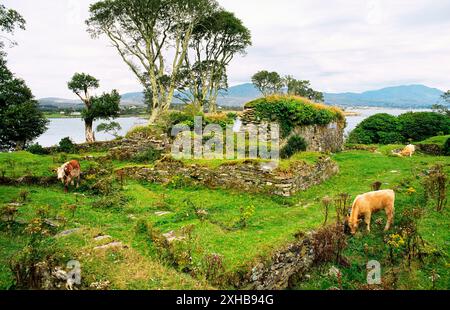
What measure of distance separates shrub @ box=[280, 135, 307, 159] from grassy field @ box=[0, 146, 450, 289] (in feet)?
11.3

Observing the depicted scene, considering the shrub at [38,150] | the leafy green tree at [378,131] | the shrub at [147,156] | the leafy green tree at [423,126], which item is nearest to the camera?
the shrub at [147,156]

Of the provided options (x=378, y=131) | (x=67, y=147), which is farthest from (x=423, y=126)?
(x=67, y=147)

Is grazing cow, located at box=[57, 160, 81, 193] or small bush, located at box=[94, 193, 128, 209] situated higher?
grazing cow, located at box=[57, 160, 81, 193]

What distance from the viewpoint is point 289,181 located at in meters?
12.8

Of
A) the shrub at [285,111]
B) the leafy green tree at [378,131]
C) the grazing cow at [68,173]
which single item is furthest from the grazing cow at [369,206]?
the leafy green tree at [378,131]

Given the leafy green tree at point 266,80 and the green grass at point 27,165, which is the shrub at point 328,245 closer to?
the green grass at point 27,165

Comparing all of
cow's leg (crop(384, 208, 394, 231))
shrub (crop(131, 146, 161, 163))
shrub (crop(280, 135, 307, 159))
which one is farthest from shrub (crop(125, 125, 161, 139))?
cow's leg (crop(384, 208, 394, 231))

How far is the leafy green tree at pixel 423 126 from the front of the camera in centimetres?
3800

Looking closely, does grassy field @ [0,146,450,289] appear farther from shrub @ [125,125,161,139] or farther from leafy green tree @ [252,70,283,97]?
leafy green tree @ [252,70,283,97]

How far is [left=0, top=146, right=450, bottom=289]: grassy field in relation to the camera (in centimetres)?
646

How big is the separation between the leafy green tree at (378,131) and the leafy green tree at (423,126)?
3.62ft
